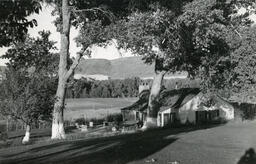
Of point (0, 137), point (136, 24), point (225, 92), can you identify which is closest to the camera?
point (0, 137)

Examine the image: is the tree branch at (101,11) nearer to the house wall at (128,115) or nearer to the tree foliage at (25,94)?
the tree foliage at (25,94)

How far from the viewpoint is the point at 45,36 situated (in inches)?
1984

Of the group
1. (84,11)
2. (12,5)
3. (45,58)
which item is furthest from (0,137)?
(45,58)

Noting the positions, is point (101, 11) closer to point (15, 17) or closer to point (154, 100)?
point (154, 100)

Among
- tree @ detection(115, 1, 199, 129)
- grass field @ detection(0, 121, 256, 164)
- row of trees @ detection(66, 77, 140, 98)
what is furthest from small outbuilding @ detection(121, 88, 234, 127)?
row of trees @ detection(66, 77, 140, 98)

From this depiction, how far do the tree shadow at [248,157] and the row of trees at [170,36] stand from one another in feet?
50.8

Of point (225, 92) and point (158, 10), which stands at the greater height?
point (158, 10)

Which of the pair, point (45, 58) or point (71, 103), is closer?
point (45, 58)

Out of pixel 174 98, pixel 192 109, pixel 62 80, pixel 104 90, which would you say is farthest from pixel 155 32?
pixel 104 90

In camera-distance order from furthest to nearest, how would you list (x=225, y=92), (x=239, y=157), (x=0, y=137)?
(x=225, y=92), (x=239, y=157), (x=0, y=137)

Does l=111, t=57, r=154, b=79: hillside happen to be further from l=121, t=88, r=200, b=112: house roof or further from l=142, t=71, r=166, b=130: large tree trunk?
l=142, t=71, r=166, b=130: large tree trunk

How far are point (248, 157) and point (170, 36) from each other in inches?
771

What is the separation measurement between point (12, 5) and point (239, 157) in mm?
15315

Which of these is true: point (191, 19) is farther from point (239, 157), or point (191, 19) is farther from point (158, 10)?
point (239, 157)
